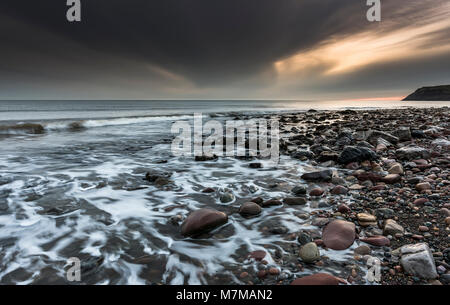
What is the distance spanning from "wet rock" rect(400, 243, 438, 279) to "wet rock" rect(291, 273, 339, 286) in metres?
0.61

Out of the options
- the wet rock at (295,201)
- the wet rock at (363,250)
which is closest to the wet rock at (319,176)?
the wet rock at (295,201)

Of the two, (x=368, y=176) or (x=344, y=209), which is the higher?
(x=368, y=176)

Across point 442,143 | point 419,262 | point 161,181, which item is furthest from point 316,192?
point 442,143

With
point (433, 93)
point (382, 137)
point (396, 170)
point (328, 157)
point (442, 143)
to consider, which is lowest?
point (396, 170)

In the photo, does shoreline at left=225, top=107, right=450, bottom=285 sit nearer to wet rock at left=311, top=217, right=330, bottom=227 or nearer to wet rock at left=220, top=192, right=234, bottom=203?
wet rock at left=311, top=217, right=330, bottom=227

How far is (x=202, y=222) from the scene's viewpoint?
8.30 ft

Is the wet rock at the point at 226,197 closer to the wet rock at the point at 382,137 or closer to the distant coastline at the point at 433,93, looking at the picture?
the wet rock at the point at 382,137

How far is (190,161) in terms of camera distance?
5.81m

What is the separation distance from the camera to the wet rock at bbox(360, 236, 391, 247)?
209cm

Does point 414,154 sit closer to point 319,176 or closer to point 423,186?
point 423,186

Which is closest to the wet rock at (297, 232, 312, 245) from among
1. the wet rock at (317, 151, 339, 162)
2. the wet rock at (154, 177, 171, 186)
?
the wet rock at (154, 177, 171, 186)

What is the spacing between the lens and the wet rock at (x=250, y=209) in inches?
115

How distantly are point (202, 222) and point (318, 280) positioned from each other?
4.37ft
